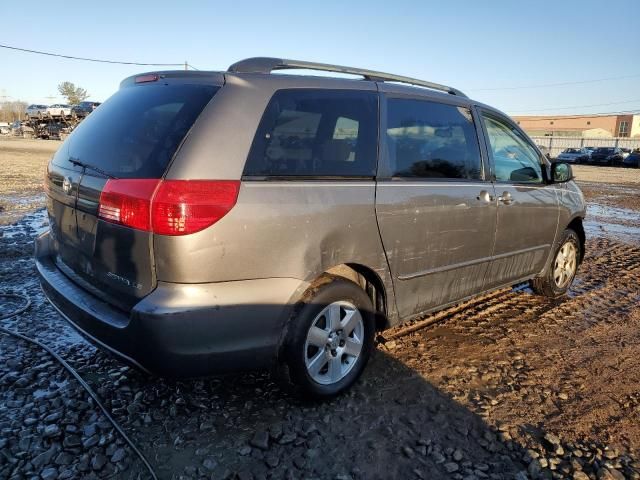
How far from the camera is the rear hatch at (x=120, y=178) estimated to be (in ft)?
7.77

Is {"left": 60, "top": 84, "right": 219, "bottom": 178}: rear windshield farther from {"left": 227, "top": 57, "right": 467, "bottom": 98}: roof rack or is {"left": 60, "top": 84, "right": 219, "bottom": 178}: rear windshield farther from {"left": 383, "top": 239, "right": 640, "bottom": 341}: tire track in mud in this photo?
{"left": 383, "top": 239, "right": 640, "bottom": 341}: tire track in mud

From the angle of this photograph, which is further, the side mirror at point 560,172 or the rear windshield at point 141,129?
the side mirror at point 560,172

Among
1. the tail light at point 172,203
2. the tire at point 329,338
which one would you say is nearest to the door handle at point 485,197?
Answer: the tire at point 329,338

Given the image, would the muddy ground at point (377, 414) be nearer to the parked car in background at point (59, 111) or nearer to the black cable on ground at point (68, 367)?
the black cable on ground at point (68, 367)

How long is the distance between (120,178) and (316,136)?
3.54ft

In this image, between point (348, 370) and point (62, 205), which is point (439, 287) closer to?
point (348, 370)

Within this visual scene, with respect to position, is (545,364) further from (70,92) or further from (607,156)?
(70,92)

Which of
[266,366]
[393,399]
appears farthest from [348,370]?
[266,366]

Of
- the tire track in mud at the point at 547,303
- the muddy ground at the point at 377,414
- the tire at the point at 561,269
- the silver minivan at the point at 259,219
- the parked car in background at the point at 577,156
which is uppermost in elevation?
the parked car in background at the point at 577,156

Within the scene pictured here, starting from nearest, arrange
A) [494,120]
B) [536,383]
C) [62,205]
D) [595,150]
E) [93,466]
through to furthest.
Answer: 1. [93,466]
2. [62,205]
3. [536,383]
4. [494,120]
5. [595,150]

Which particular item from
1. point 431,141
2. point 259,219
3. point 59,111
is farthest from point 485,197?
point 59,111

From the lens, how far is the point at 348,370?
3023 millimetres

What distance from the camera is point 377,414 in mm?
2842

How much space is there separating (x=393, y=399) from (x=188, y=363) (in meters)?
1.30
